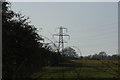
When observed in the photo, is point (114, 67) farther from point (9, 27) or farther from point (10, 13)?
point (10, 13)

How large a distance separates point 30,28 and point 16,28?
1.32 metres

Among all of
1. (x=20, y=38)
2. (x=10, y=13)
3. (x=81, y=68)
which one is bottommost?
(x=81, y=68)

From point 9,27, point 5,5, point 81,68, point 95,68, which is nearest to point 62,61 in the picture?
point 81,68

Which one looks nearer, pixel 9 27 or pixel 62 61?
pixel 62 61

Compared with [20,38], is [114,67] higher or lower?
lower

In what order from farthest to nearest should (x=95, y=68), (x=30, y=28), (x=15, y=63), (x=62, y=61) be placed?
(x=30, y=28) → (x=15, y=63) → (x=62, y=61) → (x=95, y=68)

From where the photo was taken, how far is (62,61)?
745 centimetres

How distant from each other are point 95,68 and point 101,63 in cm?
29

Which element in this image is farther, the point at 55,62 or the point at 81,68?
the point at 55,62

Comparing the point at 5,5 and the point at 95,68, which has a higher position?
the point at 5,5

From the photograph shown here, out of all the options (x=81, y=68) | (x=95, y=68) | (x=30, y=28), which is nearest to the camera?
(x=95, y=68)

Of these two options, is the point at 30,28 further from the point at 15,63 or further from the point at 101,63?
the point at 101,63

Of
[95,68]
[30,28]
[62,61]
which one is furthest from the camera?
[30,28]

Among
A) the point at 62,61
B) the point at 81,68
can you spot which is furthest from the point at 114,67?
the point at 62,61
